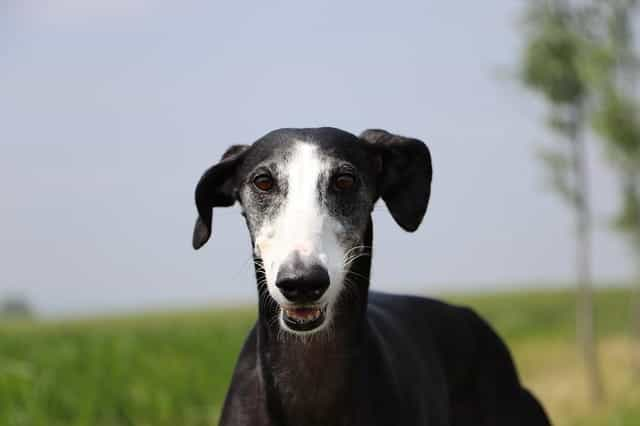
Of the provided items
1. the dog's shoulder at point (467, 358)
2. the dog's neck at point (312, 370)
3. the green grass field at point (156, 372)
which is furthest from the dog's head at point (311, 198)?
the green grass field at point (156, 372)

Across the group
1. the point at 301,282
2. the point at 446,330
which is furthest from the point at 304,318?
the point at 446,330

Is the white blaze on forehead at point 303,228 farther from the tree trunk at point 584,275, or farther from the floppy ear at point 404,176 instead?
the tree trunk at point 584,275

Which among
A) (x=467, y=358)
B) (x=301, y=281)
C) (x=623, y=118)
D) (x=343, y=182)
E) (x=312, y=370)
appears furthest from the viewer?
(x=623, y=118)

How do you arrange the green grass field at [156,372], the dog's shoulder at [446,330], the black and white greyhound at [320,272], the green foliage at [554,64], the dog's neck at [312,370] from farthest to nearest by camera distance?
1. the green foliage at [554,64]
2. the green grass field at [156,372]
3. the dog's shoulder at [446,330]
4. the dog's neck at [312,370]
5. the black and white greyhound at [320,272]

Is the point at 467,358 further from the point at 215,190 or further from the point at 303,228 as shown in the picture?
the point at 303,228

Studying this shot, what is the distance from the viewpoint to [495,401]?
6.76 m

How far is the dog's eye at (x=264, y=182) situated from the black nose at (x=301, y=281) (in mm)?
702

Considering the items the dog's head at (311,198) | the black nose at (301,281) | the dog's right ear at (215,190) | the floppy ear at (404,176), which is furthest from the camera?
the floppy ear at (404,176)

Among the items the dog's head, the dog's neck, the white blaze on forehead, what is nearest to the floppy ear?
the dog's head

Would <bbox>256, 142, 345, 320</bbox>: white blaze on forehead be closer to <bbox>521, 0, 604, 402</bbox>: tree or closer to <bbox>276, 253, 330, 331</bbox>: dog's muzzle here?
<bbox>276, 253, 330, 331</bbox>: dog's muzzle

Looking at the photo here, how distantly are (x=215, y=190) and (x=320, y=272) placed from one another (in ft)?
4.80

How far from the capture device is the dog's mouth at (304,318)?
4.38 m

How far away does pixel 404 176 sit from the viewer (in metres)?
5.41

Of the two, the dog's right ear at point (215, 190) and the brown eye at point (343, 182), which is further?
the dog's right ear at point (215, 190)
